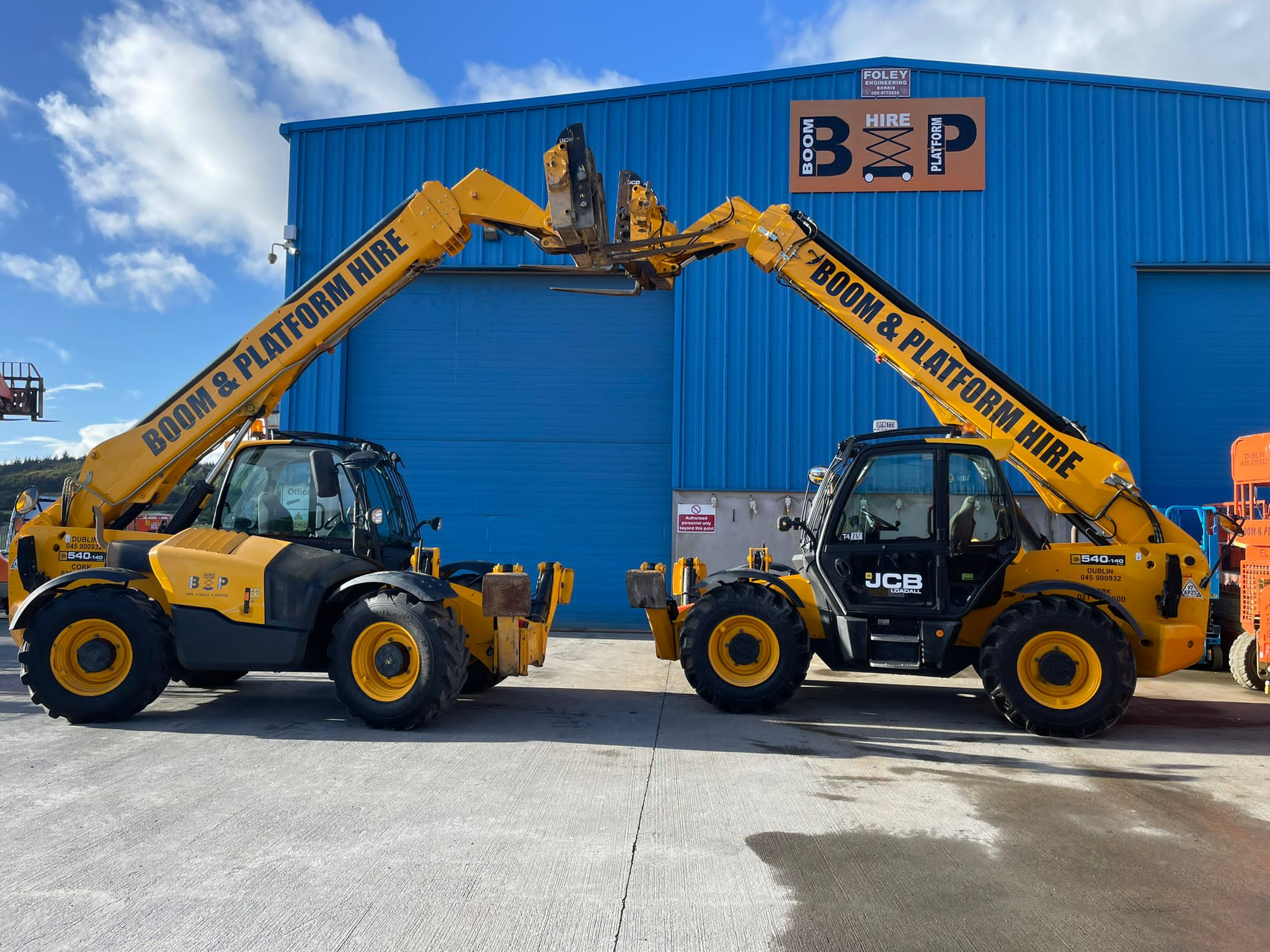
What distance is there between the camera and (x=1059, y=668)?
286 inches

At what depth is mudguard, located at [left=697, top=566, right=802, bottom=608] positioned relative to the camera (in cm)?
802

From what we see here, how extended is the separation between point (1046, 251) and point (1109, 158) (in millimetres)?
1822

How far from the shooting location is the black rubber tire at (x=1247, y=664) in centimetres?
988

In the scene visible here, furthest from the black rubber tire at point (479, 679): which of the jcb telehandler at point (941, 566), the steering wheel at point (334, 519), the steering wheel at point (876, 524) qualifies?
the steering wheel at point (876, 524)

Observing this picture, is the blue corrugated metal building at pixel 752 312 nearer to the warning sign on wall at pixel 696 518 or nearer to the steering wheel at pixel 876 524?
the warning sign on wall at pixel 696 518

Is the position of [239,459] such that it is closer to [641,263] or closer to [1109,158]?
[641,263]

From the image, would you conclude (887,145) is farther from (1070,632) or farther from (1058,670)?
(1058,670)

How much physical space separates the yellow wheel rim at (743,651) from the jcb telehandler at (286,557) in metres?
1.59

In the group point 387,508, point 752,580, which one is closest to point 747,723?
point 752,580

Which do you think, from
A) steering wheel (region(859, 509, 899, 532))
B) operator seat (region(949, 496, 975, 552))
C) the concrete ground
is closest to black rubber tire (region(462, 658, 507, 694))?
the concrete ground

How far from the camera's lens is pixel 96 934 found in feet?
11.4

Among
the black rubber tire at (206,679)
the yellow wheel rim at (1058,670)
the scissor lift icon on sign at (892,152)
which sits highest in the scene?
the scissor lift icon on sign at (892,152)

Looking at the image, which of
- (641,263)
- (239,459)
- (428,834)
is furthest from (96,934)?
(641,263)

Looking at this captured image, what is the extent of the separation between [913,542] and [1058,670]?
152cm
